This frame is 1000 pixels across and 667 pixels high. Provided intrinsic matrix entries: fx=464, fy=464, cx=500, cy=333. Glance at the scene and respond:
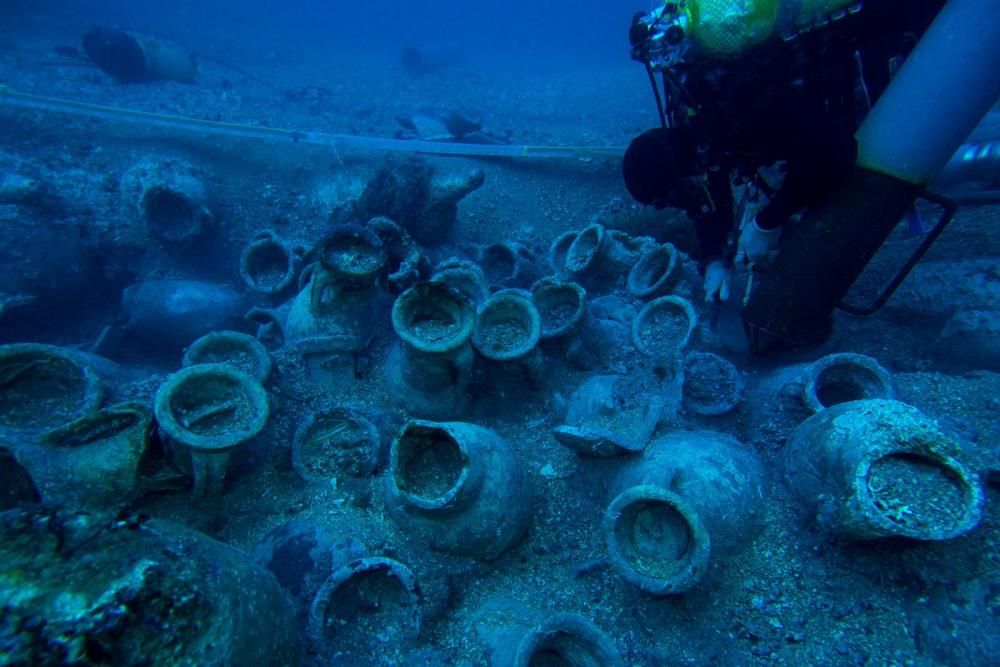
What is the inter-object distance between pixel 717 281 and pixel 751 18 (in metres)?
2.04

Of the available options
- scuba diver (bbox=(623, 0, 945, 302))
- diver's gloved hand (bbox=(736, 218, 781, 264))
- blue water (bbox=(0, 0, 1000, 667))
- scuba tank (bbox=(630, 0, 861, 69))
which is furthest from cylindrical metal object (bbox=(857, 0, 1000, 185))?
diver's gloved hand (bbox=(736, 218, 781, 264))

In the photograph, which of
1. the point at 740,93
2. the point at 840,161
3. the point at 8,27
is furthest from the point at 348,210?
the point at 8,27

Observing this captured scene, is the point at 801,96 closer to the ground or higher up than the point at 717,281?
higher up

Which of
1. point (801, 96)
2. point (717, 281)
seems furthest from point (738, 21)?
point (717, 281)

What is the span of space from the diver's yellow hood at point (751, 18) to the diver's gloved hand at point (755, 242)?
51.0 inches

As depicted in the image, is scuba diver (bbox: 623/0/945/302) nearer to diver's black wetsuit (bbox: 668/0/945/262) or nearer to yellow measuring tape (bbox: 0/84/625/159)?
diver's black wetsuit (bbox: 668/0/945/262)

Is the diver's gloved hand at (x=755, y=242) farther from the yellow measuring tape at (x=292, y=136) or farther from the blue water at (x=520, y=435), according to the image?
the yellow measuring tape at (x=292, y=136)

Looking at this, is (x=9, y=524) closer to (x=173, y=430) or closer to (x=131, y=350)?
(x=173, y=430)

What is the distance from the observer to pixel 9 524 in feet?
4.30

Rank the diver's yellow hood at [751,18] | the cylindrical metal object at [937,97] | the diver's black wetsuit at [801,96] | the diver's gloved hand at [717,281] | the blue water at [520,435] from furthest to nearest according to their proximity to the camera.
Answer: the diver's gloved hand at [717,281], the diver's black wetsuit at [801,96], the diver's yellow hood at [751,18], the cylindrical metal object at [937,97], the blue water at [520,435]

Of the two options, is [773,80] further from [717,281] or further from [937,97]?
[717,281]

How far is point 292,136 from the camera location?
7.51 m

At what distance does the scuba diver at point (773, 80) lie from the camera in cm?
285

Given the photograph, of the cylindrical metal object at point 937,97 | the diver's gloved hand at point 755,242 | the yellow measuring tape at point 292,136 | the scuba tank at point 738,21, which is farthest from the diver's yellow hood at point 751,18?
the yellow measuring tape at point 292,136
